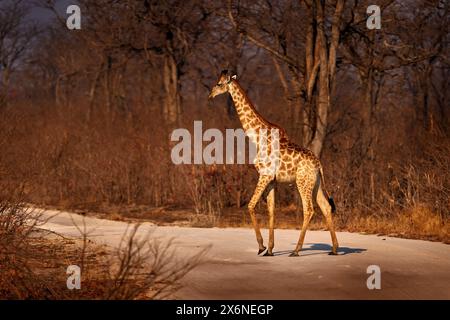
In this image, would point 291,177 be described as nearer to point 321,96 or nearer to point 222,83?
point 222,83

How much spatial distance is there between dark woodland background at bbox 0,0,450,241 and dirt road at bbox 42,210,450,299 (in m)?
1.93

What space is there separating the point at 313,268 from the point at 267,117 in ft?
52.0

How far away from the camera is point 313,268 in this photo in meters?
10.2

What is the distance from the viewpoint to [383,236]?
570 inches

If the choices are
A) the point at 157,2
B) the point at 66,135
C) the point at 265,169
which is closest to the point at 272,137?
the point at 265,169

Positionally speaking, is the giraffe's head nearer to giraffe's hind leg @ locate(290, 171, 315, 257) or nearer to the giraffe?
the giraffe

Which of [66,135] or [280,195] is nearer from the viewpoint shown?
[280,195]

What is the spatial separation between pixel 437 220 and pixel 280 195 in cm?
832

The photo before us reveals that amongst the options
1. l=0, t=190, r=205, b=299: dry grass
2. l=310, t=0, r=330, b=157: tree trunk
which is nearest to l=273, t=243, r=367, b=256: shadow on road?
l=0, t=190, r=205, b=299: dry grass

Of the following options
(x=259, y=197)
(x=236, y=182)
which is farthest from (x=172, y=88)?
(x=259, y=197)

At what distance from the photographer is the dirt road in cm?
880

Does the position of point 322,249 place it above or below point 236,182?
below
